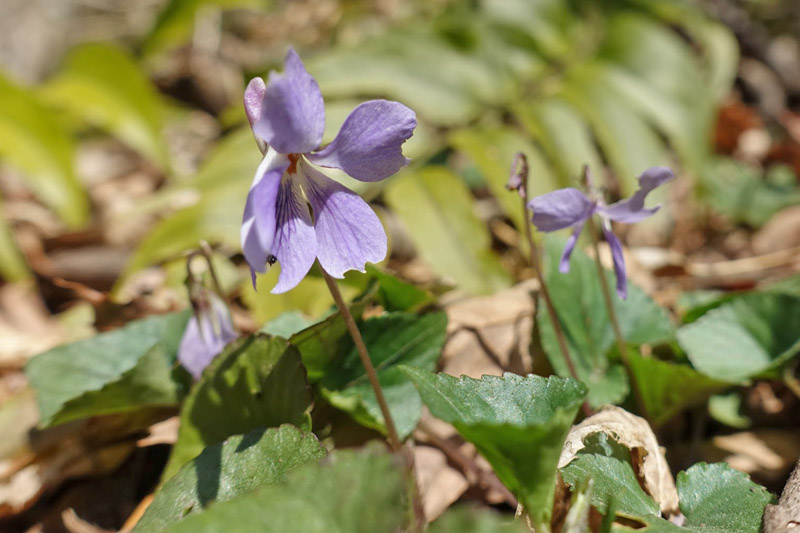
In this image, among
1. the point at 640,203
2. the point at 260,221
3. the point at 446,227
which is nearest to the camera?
the point at 260,221

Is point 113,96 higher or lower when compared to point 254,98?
lower

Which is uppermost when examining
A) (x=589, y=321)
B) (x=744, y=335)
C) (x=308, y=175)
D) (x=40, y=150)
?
(x=308, y=175)

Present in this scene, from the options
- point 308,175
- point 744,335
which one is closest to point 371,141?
point 308,175

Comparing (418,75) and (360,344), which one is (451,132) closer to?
(418,75)

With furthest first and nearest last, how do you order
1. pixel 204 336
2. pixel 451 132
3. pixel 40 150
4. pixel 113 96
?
pixel 113 96 < pixel 40 150 < pixel 451 132 < pixel 204 336

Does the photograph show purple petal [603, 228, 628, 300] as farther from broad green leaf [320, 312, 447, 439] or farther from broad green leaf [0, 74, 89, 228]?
broad green leaf [0, 74, 89, 228]

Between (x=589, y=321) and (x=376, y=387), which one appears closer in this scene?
(x=376, y=387)

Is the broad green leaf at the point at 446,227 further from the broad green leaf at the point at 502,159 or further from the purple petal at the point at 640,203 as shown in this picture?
the purple petal at the point at 640,203

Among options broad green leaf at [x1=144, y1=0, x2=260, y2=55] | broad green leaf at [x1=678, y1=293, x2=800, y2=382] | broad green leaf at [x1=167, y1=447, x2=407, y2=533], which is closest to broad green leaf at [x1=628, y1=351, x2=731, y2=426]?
broad green leaf at [x1=678, y1=293, x2=800, y2=382]
